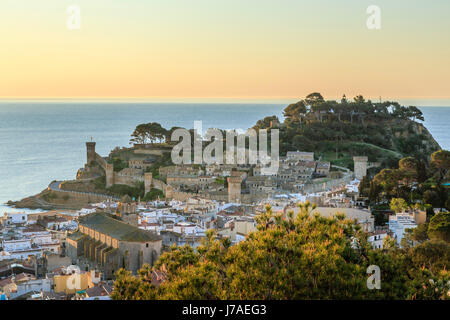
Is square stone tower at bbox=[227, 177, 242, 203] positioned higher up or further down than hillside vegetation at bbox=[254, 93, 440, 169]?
further down

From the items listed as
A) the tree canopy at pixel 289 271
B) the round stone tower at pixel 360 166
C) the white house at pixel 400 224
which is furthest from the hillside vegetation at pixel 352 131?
the tree canopy at pixel 289 271

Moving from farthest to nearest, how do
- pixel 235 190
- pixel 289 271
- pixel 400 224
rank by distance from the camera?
pixel 235 190, pixel 400 224, pixel 289 271

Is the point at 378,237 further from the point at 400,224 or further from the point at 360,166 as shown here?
the point at 360,166

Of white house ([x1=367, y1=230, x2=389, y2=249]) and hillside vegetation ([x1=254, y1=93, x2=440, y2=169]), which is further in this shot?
hillside vegetation ([x1=254, y1=93, x2=440, y2=169])

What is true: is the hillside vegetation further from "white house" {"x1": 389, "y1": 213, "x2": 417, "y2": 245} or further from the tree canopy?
the tree canopy

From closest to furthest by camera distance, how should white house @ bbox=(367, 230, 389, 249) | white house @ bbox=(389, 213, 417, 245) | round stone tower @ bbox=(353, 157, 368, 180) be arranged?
white house @ bbox=(367, 230, 389, 249)
white house @ bbox=(389, 213, 417, 245)
round stone tower @ bbox=(353, 157, 368, 180)

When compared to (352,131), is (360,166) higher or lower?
lower

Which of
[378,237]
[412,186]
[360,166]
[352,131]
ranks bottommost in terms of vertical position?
[378,237]

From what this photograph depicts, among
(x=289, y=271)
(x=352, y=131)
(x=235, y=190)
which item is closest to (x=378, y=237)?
(x=289, y=271)

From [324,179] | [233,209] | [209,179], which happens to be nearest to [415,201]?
[233,209]

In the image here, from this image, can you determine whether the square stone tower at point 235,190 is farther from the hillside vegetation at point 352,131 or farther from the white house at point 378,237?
the white house at point 378,237

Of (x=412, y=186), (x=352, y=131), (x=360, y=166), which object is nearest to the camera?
(x=412, y=186)

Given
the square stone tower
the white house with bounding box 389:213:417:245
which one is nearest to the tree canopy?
the white house with bounding box 389:213:417:245

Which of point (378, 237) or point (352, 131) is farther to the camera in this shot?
point (352, 131)
